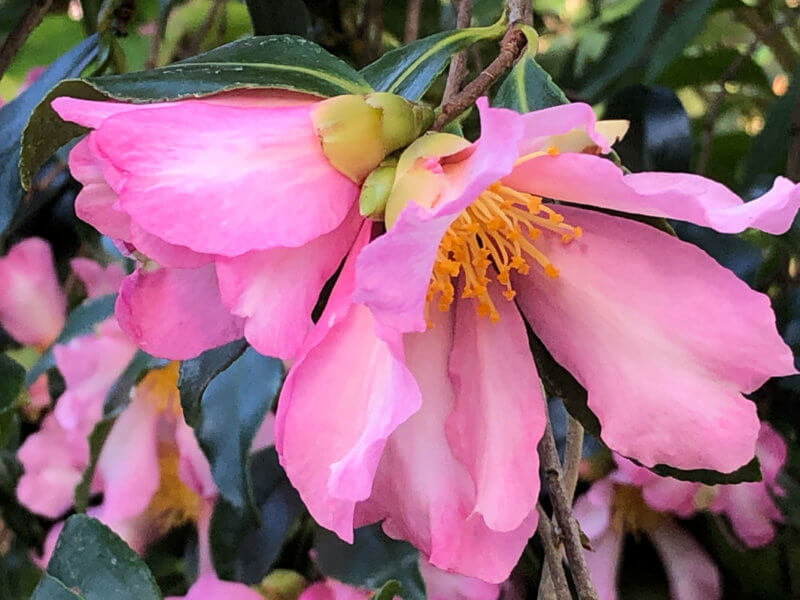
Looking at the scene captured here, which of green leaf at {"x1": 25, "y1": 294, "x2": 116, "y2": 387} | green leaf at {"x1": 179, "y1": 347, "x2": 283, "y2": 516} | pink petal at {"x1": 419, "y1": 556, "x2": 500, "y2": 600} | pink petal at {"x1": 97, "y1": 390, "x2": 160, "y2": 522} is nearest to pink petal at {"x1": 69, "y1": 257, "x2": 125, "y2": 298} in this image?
green leaf at {"x1": 25, "y1": 294, "x2": 116, "y2": 387}

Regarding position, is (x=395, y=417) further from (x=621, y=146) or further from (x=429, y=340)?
(x=621, y=146)

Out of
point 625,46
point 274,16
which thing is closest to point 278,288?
point 274,16

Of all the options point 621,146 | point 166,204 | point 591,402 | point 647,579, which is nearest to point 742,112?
point 621,146

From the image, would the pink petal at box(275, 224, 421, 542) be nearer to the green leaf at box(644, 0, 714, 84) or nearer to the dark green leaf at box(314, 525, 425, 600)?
the dark green leaf at box(314, 525, 425, 600)

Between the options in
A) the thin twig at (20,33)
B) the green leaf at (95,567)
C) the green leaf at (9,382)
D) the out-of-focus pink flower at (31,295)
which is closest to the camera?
the green leaf at (95,567)

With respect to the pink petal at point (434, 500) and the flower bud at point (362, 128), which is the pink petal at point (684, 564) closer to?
the pink petal at point (434, 500)

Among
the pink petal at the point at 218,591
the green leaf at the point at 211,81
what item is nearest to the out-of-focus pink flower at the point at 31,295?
the pink petal at the point at 218,591

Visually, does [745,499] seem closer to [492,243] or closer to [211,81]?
[492,243]
